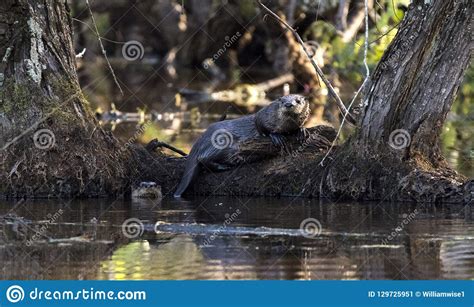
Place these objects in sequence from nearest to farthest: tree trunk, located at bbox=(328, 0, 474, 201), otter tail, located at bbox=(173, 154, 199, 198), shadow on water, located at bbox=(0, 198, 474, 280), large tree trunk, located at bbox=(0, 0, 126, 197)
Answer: shadow on water, located at bbox=(0, 198, 474, 280)
tree trunk, located at bbox=(328, 0, 474, 201)
large tree trunk, located at bbox=(0, 0, 126, 197)
otter tail, located at bbox=(173, 154, 199, 198)

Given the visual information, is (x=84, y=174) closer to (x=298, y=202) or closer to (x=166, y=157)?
(x=166, y=157)

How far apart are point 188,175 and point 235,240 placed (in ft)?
10.0

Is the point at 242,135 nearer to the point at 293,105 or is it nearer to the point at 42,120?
the point at 293,105

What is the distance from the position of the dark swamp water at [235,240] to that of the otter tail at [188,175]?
13.3 inches

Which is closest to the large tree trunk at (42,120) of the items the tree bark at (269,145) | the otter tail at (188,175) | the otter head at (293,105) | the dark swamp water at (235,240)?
the tree bark at (269,145)

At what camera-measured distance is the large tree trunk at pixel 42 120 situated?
10.8m

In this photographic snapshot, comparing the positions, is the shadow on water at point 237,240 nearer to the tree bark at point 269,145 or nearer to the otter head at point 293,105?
the tree bark at point 269,145

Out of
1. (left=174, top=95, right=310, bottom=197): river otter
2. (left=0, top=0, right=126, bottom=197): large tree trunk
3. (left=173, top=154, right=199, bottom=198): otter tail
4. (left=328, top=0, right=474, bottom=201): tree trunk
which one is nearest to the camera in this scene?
(left=328, top=0, right=474, bottom=201): tree trunk

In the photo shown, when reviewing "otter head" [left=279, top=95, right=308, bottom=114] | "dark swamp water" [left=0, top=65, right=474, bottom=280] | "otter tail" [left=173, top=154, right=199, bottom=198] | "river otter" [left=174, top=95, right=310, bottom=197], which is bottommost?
"dark swamp water" [left=0, top=65, right=474, bottom=280]

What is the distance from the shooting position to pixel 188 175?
37.2 feet

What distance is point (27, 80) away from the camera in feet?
35.9

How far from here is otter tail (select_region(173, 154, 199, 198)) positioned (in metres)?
11.3

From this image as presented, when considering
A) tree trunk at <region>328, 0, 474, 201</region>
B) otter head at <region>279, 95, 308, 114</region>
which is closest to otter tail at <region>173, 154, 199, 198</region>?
otter head at <region>279, 95, 308, 114</region>

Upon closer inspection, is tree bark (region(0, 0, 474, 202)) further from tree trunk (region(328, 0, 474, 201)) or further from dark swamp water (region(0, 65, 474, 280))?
dark swamp water (region(0, 65, 474, 280))
